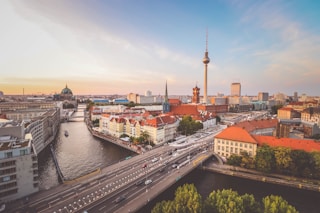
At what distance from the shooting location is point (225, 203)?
19078 millimetres

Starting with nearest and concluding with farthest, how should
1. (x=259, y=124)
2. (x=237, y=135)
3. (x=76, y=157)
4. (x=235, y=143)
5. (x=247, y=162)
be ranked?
(x=247, y=162) → (x=235, y=143) → (x=237, y=135) → (x=76, y=157) → (x=259, y=124)

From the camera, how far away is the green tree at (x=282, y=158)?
109 ft

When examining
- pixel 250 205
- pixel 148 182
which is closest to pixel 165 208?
pixel 250 205

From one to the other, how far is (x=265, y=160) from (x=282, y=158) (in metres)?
2.87

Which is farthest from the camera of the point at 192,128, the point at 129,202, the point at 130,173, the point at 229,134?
the point at 192,128

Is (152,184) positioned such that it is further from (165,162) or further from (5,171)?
(5,171)

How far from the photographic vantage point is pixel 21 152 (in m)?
28.5

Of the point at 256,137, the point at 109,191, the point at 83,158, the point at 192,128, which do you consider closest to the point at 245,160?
the point at 256,137

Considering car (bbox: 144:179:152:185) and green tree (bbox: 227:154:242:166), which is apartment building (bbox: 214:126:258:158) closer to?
green tree (bbox: 227:154:242:166)

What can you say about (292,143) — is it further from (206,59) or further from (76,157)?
(206,59)

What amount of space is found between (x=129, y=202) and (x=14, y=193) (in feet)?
58.5

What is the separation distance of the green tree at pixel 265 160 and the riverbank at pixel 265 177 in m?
1.37

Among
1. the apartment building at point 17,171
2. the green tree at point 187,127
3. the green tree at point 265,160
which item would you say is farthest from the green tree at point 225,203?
the green tree at point 187,127

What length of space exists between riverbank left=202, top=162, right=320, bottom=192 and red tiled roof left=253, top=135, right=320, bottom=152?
21.4 ft
